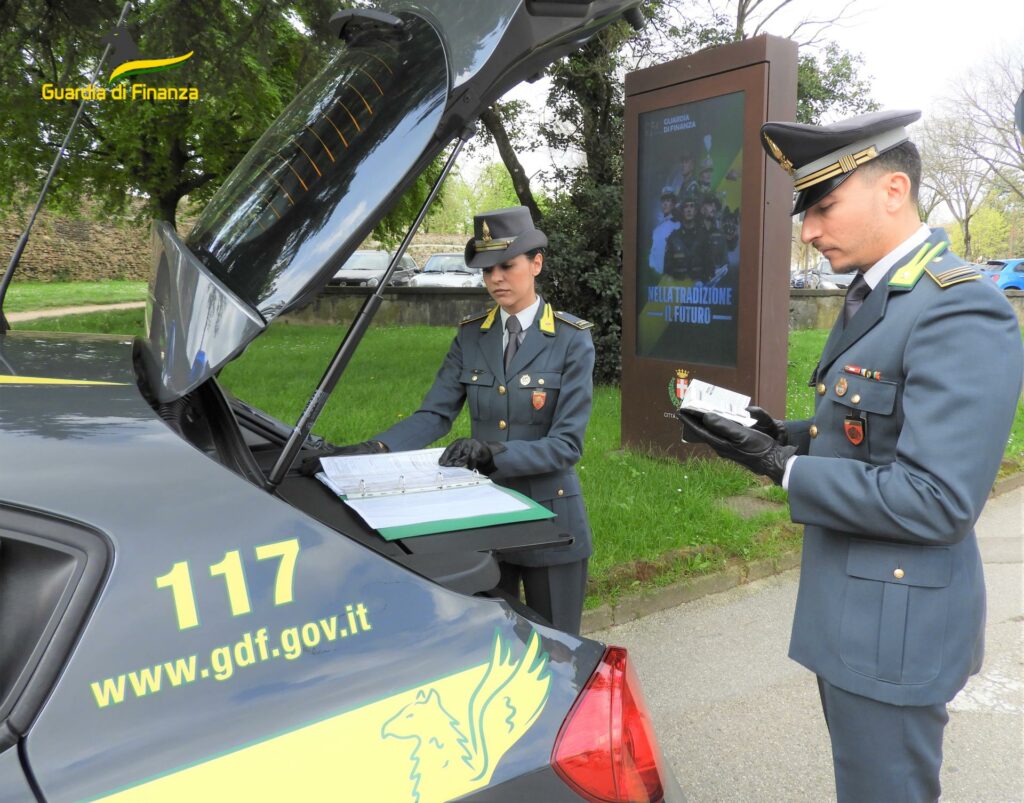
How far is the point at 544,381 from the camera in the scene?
2.70m

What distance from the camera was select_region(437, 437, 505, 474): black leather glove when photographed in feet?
7.29

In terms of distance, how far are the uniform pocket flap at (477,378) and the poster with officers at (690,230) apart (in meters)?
3.87

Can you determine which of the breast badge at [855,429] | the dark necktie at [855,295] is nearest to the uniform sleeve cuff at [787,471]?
the breast badge at [855,429]

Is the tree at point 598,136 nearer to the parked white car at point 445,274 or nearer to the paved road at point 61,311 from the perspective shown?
the paved road at point 61,311

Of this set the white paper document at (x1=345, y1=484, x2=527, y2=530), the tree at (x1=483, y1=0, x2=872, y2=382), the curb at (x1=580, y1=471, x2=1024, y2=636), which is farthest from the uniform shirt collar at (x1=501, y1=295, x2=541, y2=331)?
the tree at (x1=483, y1=0, x2=872, y2=382)

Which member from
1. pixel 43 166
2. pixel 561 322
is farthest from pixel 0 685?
pixel 43 166

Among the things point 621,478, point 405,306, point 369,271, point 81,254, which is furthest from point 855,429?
point 81,254

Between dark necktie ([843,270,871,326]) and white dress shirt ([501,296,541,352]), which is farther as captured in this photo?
white dress shirt ([501,296,541,352])

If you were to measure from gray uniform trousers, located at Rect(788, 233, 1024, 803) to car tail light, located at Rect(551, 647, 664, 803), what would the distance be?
0.56m

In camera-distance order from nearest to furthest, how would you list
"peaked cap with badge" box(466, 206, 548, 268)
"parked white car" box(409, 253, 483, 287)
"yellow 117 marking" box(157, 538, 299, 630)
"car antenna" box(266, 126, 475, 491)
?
1. "yellow 117 marking" box(157, 538, 299, 630)
2. "car antenna" box(266, 126, 475, 491)
3. "peaked cap with badge" box(466, 206, 548, 268)
4. "parked white car" box(409, 253, 483, 287)

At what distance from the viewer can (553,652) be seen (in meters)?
1.40

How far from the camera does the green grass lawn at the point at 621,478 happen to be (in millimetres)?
4645

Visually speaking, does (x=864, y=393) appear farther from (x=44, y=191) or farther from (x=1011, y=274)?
(x=1011, y=274)

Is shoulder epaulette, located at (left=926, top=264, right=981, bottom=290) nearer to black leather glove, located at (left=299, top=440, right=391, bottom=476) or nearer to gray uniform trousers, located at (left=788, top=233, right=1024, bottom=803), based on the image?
gray uniform trousers, located at (left=788, top=233, right=1024, bottom=803)
